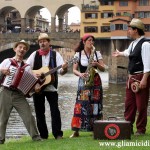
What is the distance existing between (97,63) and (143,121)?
117 centimetres

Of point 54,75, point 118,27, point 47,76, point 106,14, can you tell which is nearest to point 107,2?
point 106,14

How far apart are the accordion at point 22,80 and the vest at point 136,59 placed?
1.50 metres

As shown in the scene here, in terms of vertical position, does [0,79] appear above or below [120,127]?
above

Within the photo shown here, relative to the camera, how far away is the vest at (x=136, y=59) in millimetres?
8367

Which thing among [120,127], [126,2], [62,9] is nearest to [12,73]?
[120,127]

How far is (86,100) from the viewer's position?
8.74 meters

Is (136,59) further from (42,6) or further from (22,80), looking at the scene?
(42,6)

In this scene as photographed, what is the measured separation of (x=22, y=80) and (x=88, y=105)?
116cm

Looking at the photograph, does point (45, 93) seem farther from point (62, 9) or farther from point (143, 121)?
point (62, 9)

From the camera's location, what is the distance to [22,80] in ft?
27.3

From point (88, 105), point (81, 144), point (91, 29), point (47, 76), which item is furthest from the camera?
point (91, 29)

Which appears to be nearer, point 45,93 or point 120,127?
point 120,127

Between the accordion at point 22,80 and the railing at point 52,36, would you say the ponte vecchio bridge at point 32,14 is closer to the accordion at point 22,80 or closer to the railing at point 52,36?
the railing at point 52,36

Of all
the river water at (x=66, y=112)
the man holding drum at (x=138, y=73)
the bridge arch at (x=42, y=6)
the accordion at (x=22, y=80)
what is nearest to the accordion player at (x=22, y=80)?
the accordion at (x=22, y=80)
